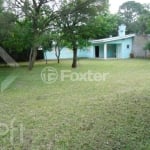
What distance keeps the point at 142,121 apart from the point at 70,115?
4.96 ft

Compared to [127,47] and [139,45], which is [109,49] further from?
[139,45]

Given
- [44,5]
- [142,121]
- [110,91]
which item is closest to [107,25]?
[44,5]

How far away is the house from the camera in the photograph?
33.4 metres

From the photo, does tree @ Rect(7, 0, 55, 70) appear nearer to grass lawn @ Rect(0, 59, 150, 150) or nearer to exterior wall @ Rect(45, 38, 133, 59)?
grass lawn @ Rect(0, 59, 150, 150)

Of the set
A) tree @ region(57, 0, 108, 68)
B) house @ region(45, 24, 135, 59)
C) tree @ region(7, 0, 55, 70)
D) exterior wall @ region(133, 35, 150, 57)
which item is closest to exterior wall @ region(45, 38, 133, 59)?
house @ region(45, 24, 135, 59)

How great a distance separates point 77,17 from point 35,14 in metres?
2.68

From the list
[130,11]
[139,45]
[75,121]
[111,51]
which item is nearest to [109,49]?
[111,51]

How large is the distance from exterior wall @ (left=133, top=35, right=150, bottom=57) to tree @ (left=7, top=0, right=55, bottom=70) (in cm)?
1894

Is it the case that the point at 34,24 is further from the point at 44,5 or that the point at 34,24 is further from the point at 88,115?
the point at 88,115

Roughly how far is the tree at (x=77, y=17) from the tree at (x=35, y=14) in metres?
0.78

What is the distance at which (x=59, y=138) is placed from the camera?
464cm

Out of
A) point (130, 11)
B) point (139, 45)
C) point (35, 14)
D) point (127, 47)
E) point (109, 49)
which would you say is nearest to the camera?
point (35, 14)

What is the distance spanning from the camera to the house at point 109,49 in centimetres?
3341

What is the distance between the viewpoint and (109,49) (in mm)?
35906
